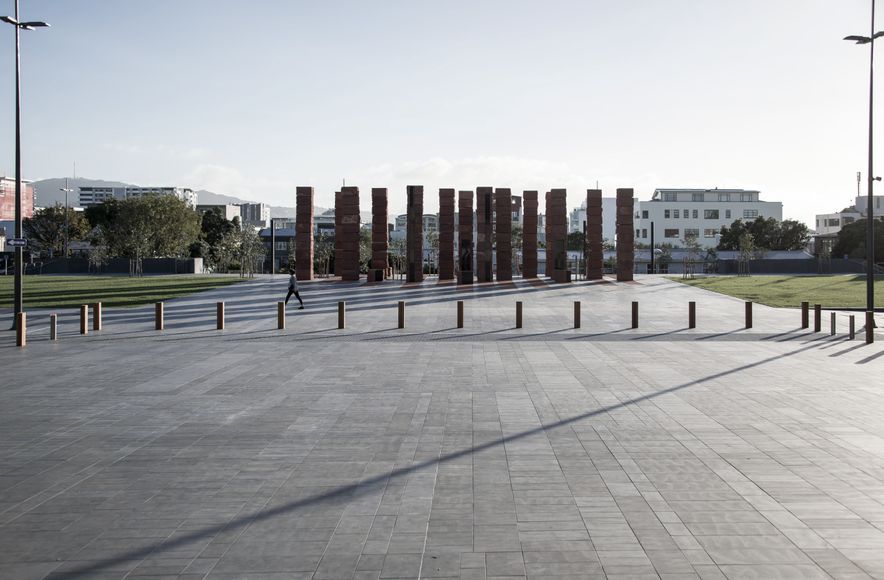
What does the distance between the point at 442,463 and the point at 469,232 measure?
39.8 m

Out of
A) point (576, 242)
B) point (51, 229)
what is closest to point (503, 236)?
point (576, 242)

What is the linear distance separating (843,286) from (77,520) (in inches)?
1802

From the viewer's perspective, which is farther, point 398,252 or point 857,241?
point 857,241

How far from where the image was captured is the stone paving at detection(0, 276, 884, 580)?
5562mm

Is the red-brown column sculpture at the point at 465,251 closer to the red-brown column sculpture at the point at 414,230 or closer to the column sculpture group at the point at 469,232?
the column sculpture group at the point at 469,232

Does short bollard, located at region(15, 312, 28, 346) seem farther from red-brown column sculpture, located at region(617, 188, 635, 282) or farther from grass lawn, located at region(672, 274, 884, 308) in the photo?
red-brown column sculpture, located at region(617, 188, 635, 282)

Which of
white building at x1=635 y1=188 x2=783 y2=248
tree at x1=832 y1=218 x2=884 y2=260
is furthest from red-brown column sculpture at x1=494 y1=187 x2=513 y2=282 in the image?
white building at x1=635 y1=188 x2=783 y2=248

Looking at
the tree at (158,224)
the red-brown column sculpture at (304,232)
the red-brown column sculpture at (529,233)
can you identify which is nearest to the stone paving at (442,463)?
the red-brown column sculpture at (304,232)

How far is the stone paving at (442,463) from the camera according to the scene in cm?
556

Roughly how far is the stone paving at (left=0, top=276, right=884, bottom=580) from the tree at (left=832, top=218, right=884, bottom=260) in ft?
210

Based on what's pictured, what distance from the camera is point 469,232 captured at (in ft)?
156

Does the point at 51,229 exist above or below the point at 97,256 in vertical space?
above

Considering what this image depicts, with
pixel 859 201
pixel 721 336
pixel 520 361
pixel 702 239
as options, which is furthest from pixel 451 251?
pixel 859 201

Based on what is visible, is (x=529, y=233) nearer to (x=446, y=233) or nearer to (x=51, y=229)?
(x=446, y=233)
